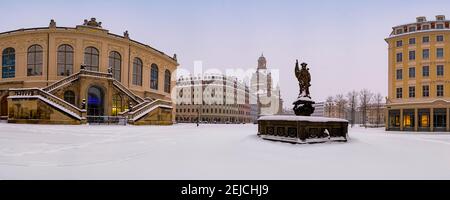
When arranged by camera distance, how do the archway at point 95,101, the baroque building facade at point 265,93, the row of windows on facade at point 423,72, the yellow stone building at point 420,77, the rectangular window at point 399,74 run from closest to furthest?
the archway at point 95,101 < the yellow stone building at point 420,77 < the row of windows on facade at point 423,72 < the rectangular window at point 399,74 < the baroque building facade at point 265,93

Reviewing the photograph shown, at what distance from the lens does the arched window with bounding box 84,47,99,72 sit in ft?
118

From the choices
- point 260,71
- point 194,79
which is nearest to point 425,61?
point 194,79

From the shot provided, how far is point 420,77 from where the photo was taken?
39.3m

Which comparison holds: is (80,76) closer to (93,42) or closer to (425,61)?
(93,42)

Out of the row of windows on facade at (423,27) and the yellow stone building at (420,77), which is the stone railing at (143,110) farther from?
the row of windows on facade at (423,27)

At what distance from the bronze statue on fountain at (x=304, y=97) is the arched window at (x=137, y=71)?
3163cm

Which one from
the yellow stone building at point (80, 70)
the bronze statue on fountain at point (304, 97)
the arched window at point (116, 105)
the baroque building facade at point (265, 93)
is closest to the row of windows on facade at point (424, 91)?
the bronze statue on fountain at point (304, 97)

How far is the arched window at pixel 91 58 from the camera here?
118 feet

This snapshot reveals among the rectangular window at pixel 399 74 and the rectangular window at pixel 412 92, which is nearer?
the rectangular window at pixel 412 92

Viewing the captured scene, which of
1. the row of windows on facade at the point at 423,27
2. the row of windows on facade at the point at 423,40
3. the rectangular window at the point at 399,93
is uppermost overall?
the row of windows on facade at the point at 423,27

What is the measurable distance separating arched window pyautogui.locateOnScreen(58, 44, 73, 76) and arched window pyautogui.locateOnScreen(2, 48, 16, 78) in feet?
21.8

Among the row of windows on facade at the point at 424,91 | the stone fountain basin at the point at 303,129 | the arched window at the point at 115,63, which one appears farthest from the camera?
the row of windows on facade at the point at 424,91

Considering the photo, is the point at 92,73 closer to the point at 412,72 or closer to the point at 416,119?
the point at 416,119

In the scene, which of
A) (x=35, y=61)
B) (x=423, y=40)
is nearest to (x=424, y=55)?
(x=423, y=40)
